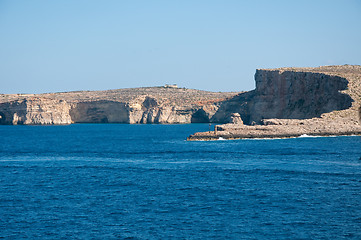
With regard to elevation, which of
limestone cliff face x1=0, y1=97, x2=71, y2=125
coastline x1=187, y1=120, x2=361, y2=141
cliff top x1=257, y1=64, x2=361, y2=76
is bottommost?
coastline x1=187, y1=120, x2=361, y2=141

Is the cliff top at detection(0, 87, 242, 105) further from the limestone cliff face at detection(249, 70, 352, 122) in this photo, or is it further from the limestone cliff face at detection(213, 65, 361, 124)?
the limestone cliff face at detection(249, 70, 352, 122)

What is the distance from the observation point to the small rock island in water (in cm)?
6731

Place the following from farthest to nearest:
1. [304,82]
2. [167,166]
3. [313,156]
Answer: [304,82]
[313,156]
[167,166]

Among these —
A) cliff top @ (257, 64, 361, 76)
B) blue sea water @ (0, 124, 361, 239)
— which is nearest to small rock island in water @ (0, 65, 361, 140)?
cliff top @ (257, 64, 361, 76)

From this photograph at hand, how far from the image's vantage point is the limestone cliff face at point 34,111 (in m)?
124

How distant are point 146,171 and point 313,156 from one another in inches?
620

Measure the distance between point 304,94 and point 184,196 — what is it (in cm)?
7143

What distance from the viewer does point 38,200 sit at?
26172 mm

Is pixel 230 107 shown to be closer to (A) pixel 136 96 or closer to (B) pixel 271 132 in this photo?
(A) pixel 136 96

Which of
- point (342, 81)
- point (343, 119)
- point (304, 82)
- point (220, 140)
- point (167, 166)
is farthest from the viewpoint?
point (304, 82)

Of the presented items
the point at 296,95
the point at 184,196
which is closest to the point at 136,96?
the point at 296,95

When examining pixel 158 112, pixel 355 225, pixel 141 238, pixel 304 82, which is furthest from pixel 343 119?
pixel 158 112

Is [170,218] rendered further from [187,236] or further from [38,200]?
[38,200]

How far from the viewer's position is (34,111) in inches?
4951
